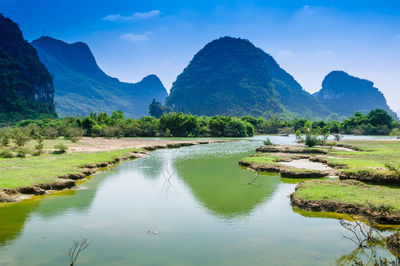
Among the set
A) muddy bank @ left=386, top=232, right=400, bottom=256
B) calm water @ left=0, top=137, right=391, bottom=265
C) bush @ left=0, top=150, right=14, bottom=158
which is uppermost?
bush @ left=0, top=150, right=14, bottom=158

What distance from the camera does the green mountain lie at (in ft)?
348

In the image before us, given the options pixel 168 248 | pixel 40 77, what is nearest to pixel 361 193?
pixel 168 248

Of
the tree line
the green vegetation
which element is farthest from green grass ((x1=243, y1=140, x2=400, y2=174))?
the green vegetation

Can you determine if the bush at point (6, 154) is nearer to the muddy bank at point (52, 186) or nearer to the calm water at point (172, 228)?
the muddy bank at point (52, 186)

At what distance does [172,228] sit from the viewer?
9.92 m

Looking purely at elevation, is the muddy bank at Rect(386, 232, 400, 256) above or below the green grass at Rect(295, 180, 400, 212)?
below

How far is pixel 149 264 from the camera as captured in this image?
24.0ft

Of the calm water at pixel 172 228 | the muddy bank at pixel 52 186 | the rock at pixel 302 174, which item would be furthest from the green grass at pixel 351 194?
the muddy bank at pixel 52 186

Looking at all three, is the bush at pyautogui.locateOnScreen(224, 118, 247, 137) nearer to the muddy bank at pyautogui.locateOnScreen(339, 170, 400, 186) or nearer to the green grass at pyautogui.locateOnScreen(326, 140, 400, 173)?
the green grass at pyautogui.locateOnScreen(326, 140, 400, 173)

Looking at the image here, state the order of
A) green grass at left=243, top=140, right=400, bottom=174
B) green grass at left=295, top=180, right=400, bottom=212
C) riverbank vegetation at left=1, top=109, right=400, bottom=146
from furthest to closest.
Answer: riverbank vegetation at left=1, top=109, right=400, bottom=146, green grass at left=243, top=140, right=400, bottom=174, green grass at left=295, top=180, right=400, bottom=212

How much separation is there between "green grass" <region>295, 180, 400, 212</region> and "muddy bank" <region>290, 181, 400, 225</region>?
0.20 metres

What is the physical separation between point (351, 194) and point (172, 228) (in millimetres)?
7906

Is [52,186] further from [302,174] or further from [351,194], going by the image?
[302,174]

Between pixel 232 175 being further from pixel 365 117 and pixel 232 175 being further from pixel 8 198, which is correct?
pixel 365 117
